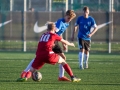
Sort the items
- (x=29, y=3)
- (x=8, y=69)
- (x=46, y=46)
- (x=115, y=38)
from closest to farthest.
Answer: (x=46, y=46) < (x=8, y=69) < (x=115, y=38) < (x=29, y=3)

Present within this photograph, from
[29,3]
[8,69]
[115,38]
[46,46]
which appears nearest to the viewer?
[46,46]

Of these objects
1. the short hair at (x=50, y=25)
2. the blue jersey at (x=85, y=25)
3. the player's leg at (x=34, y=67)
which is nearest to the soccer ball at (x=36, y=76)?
the player's leg at (x=34, y=67)

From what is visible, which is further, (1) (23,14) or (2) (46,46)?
(1) (23,14)

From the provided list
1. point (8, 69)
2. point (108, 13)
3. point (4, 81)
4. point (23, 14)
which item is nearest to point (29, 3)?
point (23, 14)

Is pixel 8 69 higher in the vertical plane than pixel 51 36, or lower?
lower

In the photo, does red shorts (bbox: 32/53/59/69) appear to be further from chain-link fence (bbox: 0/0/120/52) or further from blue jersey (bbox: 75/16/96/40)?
chain-link fence (bbox: 0/0/120/52)

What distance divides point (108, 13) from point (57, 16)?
2.59 meters

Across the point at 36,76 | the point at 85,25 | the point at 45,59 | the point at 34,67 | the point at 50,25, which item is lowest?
the point at 36,76

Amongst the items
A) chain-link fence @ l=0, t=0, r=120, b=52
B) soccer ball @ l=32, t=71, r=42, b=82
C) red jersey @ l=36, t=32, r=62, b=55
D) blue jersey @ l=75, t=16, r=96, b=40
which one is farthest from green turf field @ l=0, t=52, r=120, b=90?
chain-link fence @ l=0, t=0, r=120, b=52

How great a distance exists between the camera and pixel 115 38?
26.9m

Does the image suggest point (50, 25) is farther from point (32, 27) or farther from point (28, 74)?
point (32, 27)

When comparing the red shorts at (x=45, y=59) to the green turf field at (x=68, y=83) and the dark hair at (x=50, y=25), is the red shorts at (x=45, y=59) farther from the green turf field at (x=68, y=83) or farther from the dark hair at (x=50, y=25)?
the dark hair at (x=50, y=25)

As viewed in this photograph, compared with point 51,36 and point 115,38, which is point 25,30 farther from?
point 51,36

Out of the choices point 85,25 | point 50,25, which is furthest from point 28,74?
point 85,25
